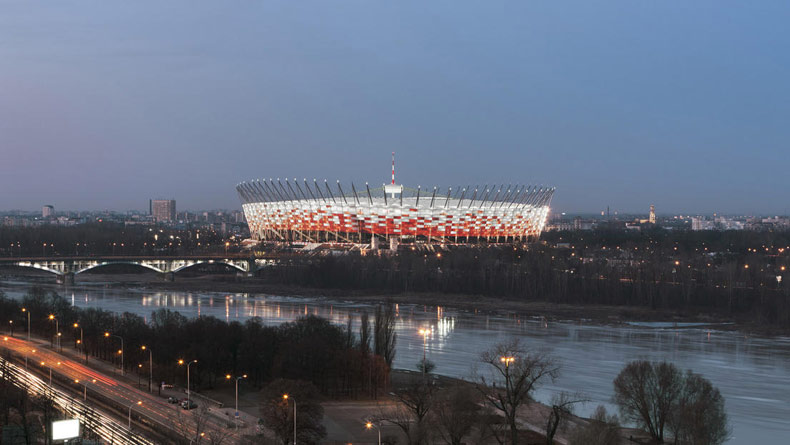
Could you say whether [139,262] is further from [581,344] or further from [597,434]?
[597,434]

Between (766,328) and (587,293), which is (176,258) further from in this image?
(766,328)

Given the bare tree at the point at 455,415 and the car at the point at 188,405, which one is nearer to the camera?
the bare tree at the point at 455,415

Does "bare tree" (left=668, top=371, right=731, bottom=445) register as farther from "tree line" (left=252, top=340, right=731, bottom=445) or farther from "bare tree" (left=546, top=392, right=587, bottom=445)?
"bare tree" (left=546, top=392, right=587, bottom=445)

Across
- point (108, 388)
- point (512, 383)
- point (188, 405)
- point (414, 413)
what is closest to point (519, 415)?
point (512, 383)

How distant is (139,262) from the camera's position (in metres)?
53.9

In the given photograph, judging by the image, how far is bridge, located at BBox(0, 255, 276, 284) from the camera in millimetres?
51000

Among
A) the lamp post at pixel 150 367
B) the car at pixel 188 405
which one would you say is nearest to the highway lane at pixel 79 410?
the car at pixel 188 405

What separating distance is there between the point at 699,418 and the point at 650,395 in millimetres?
1787

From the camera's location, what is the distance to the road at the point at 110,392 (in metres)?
15.4

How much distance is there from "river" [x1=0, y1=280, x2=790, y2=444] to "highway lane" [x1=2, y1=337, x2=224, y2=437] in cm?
735

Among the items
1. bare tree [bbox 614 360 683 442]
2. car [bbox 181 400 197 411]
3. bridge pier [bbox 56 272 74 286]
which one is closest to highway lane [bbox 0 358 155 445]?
car [bbox 181 400 197 411]

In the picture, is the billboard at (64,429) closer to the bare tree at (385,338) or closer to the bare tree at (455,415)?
the bare tree at (455,415)

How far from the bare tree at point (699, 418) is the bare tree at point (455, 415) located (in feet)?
12.8

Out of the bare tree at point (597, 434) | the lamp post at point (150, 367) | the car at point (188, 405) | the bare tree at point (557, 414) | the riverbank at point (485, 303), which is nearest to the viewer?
the bare tree at point (597, 434)
